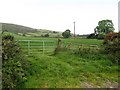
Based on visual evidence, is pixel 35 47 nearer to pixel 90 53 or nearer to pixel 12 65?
pixel 90 53

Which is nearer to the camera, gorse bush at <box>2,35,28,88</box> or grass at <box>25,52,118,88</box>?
gorse bush at <box>2,35,28,88</box>

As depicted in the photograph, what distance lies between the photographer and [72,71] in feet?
34.9

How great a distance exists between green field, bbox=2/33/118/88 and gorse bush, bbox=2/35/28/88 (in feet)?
1.27

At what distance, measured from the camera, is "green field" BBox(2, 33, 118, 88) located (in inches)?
378

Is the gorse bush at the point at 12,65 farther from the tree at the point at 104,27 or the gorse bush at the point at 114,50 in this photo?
the tree at the point at 104,27

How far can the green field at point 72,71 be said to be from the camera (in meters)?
9.60

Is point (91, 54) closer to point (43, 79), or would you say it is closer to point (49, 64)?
point (49, 64)

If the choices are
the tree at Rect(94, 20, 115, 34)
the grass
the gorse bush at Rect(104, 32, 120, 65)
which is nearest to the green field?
the grass

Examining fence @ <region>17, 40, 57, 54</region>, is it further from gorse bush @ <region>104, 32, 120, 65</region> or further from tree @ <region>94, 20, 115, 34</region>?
tree @ <region>94, 20, 115, 34</region>

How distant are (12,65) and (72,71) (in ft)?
8.76

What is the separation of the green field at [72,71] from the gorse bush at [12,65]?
0.39m

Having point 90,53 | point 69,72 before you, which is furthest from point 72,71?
point 90,53

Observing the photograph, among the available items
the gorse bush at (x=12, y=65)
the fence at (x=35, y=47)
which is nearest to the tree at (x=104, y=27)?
the fence at (x=35, y=47)

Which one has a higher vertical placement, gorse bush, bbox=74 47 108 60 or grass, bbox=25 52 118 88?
gorse bush, bbox=74 47 108 60
